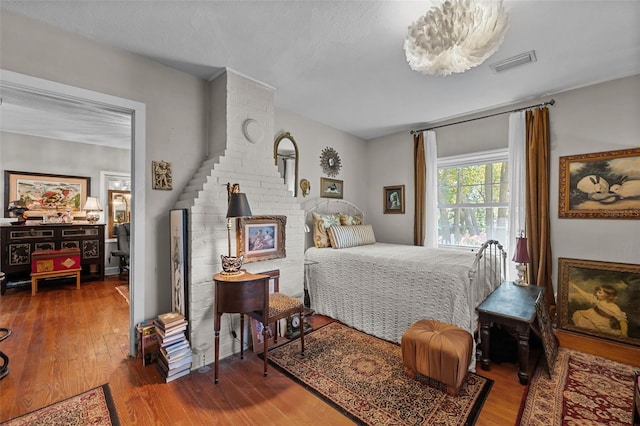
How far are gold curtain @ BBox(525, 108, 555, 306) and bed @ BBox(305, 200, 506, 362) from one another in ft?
1.31

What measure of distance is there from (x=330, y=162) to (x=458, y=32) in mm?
2926

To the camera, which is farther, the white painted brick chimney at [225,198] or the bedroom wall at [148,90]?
the white painted brick chimney at [225,198]

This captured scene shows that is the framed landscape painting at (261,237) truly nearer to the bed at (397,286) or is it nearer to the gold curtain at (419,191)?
the bed at (397,286)

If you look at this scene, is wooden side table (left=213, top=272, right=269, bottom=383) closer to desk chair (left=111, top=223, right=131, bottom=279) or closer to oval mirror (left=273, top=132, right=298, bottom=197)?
oval mirror (left=273, top=132, right=298, bottom=197)

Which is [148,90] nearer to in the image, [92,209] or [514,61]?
[514,61]

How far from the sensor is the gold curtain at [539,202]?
313 cm

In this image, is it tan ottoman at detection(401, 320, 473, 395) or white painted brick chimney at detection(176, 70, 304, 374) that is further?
white painted brick chimney at detection(176, 70, 304, 374)

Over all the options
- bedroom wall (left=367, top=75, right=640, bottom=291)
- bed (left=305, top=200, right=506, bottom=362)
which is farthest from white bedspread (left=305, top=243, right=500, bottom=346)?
bedroom wall (left=367, top=75, right=640, bottom=291)

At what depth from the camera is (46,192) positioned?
4750mm

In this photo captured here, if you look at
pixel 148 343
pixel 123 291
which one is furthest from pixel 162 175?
pixel 123 291

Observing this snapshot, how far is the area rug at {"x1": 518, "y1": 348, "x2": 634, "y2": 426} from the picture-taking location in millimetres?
1660

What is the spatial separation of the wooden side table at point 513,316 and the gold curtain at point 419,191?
1.66m

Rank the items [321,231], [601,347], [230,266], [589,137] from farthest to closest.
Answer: [321,231]
[589,137]
[601,347]
[230,266]

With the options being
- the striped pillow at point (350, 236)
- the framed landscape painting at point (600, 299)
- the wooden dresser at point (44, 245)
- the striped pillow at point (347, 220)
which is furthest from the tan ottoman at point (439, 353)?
the wooden dresser at point (44, 245)
